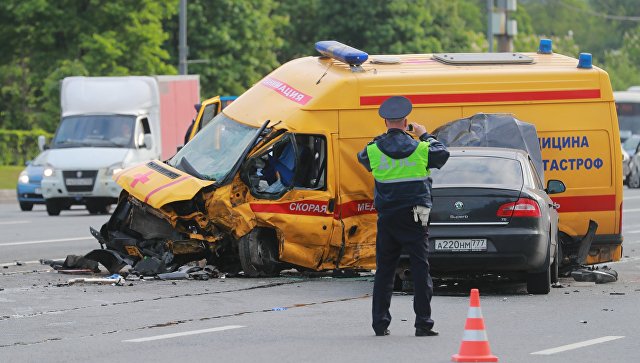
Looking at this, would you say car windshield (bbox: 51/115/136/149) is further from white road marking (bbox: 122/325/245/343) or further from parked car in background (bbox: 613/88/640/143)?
parked car in background (bbox: 613/88/640/143)

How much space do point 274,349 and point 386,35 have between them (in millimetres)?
64090

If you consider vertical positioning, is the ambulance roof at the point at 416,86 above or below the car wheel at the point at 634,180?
above

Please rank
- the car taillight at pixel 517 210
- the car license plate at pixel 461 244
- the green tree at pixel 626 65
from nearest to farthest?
the car license plate at pixel 461 244 < the car taillight at pixel 517 210 < the green tree at pixel 626 65

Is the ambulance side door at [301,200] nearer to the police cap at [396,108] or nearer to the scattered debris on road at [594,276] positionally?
the scattered debris on road at [594,276]

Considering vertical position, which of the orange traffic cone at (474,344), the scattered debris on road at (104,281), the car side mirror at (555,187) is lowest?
the scattered debris on road at (104,281)

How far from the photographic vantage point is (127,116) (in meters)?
30.9

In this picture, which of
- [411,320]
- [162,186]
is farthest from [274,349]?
[162,186]

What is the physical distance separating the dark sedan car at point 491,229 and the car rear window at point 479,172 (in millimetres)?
11

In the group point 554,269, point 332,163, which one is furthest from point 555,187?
point 332,163

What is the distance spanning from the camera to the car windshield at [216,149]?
51.9 feet

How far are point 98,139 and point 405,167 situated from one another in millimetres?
19723

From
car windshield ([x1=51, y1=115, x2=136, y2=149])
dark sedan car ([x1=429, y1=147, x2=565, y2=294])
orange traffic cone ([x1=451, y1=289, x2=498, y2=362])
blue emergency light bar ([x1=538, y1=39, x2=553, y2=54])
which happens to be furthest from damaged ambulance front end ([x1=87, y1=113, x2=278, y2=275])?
car windshield ([x1=51, y1=115, x2=136, y2=149])

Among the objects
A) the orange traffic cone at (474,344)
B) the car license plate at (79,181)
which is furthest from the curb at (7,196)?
the orange traffic cone at (474,344)

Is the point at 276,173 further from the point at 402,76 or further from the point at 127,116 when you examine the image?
the point at 127,116
